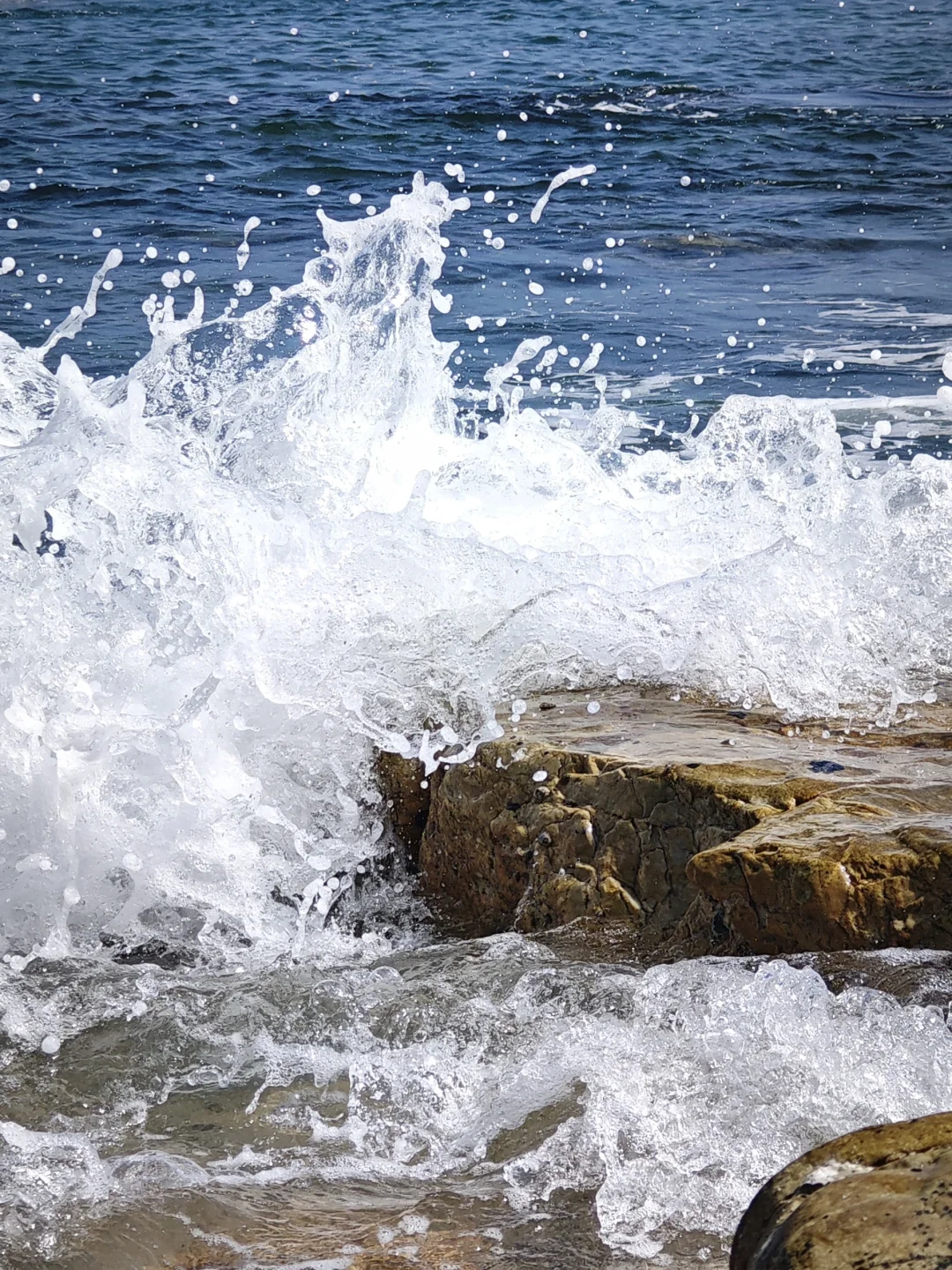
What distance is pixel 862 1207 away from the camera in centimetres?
157

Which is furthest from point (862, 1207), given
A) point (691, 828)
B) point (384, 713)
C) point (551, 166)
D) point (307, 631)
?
point (551, 166)

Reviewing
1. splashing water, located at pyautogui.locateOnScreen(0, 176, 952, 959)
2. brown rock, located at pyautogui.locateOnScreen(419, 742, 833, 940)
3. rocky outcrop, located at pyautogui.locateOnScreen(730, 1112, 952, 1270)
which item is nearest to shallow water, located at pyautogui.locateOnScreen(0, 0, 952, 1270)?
splashing water, located at pyautogui.locateOnScreen(0, 176, 952, 959)

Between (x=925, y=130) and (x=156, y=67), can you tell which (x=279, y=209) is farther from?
(x=925, y=130)

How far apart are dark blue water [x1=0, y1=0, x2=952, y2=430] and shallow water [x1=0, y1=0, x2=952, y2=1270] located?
16cm

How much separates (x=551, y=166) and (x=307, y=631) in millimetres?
9537

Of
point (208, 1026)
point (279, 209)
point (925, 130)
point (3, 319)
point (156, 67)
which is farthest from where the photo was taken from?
point (156, 67)

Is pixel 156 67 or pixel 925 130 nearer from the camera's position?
pixel 925 130

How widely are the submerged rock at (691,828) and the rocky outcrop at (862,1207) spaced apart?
0.88m

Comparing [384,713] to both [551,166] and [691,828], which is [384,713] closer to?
[691,828]

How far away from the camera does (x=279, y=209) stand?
36.1ft

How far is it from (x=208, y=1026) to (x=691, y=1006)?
95 centimetres

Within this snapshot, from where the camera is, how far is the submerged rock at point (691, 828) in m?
2.57

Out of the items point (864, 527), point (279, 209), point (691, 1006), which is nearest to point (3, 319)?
point (279, 209)

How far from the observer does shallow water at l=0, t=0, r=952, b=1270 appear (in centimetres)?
225
